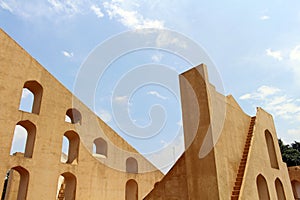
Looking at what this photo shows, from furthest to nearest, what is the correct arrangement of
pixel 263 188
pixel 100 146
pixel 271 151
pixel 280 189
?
1. pixel 100 146
2. pixel 271 151
3. pixel 280 189
4. pixel 263 188

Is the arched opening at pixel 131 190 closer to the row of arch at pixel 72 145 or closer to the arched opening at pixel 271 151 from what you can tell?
the row of arch at pixel 72 145

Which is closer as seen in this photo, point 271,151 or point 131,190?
point 271,151

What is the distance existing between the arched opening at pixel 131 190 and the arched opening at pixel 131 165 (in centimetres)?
85

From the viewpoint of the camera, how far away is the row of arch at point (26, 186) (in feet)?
41.8

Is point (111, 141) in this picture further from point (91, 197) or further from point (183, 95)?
point (183, 95)

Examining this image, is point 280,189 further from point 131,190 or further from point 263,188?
point 131,190

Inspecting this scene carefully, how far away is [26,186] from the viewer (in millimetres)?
12523

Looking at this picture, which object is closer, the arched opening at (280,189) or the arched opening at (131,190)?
the arched opening at (280,189)

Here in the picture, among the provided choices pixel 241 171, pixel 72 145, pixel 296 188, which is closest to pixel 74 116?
pixel 72 145

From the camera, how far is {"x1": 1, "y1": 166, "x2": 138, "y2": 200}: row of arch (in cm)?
1273

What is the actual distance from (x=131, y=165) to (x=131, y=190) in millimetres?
1826

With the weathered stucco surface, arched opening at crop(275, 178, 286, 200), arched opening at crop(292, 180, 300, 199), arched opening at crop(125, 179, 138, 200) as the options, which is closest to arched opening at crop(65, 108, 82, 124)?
the weathered stucco surface

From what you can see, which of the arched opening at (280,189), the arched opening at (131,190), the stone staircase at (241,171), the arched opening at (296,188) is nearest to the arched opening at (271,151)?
the arched opening at (280,189)

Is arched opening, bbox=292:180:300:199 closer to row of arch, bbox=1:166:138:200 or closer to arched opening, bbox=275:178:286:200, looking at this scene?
arched opening, bbox=275:178:286:200
